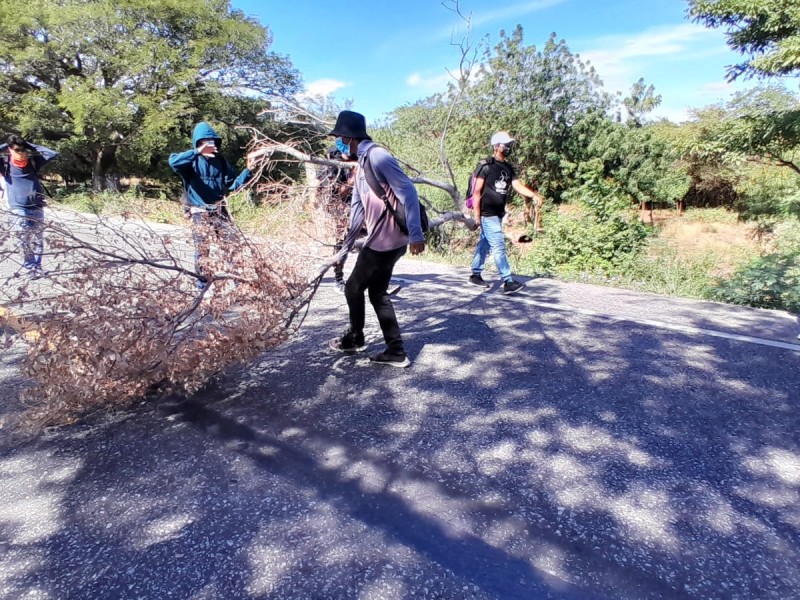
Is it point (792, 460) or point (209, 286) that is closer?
point (792, 460)

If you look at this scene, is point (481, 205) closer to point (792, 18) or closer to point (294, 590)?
point (294, 590)

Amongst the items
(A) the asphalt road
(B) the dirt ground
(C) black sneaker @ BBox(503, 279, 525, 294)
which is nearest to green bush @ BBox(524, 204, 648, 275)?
(C) black sneaker @ BBox(503, 279, 525, 294)

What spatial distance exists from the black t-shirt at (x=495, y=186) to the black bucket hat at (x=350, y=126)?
2.70 m

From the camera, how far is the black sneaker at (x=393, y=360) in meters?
3.74

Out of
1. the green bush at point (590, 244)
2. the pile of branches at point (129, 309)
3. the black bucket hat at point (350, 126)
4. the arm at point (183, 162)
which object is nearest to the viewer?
the pile of branches at point (129, 309)

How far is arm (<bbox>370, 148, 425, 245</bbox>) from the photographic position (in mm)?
3312

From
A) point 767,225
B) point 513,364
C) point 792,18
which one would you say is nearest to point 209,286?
point 513,364

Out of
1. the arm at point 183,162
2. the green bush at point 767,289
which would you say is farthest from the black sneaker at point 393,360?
the green bush at point 767,289

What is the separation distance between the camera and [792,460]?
2.51 meters

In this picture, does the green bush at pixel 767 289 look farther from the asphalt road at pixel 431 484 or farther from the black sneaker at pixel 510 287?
the black sneaker at pixel 510 287

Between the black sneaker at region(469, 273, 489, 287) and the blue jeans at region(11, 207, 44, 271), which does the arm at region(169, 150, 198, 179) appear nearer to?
the blue jeans at region(11, 207, 44, 271)

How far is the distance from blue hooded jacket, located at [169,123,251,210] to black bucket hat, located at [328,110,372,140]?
177 cm

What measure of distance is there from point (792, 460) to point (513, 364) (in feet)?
5.76

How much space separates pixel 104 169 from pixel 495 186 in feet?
85.2
